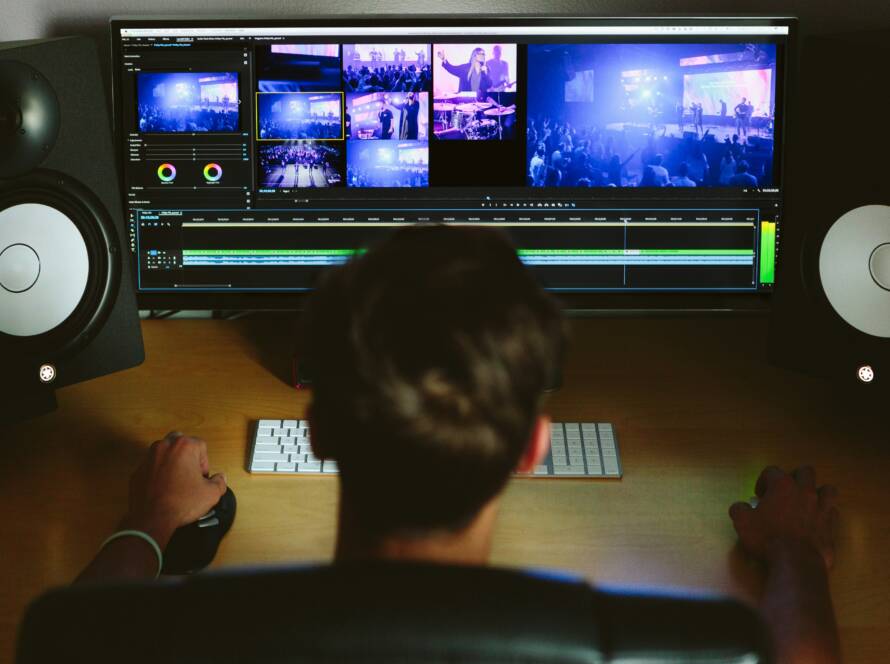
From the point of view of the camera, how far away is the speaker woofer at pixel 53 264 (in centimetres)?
108

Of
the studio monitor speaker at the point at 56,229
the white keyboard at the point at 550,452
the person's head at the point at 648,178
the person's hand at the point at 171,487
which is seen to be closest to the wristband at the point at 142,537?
the person's hand at the point at 171,487

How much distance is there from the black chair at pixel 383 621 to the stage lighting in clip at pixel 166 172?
871mm

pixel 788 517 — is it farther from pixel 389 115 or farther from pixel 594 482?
pixel 389 115

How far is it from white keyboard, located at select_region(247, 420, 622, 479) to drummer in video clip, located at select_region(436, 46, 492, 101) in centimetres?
42

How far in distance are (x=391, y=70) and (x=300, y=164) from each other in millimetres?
163

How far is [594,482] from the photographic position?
1021mm

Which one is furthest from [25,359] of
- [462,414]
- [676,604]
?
[676,604]

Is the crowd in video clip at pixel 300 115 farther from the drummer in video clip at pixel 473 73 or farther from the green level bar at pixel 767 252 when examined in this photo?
the green level bar at pixel 767 252

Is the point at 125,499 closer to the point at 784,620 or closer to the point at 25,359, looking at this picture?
the point at 25,359

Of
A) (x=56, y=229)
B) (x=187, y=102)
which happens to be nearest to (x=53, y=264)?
(x=56, y=229)

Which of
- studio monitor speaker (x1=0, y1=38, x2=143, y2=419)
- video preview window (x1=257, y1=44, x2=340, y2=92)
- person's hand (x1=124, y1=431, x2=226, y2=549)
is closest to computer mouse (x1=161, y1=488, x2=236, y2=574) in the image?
person's hand (x1=124, y1=431, x2=226, y2=549)

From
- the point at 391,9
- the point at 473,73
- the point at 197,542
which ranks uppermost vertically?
the point at 391,9

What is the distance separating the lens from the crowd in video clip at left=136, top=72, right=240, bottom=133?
47.2 inches

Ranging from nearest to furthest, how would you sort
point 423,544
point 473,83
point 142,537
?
point 423,544, point 142,537, point 473,83
